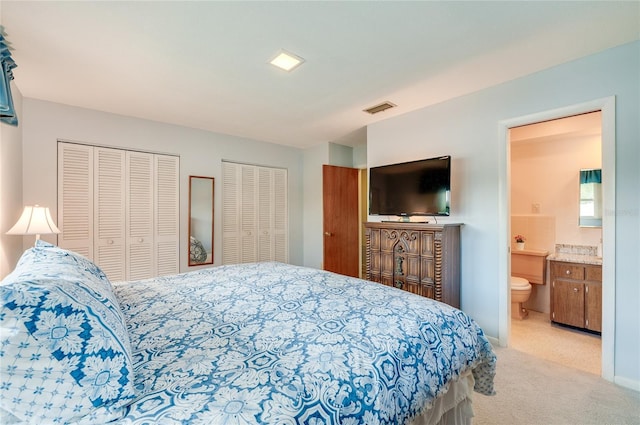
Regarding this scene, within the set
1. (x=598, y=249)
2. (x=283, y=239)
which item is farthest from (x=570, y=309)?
(x=283, y=239)

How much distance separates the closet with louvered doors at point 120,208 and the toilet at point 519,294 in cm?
435

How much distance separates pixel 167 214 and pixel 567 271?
4.91 metres

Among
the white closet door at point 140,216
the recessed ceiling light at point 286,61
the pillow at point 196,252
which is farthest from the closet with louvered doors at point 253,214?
the recessed ceiling light at point 286,61

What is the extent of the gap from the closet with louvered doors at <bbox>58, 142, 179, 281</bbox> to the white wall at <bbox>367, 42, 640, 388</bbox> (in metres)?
2.92

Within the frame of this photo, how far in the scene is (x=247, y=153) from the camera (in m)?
4.47

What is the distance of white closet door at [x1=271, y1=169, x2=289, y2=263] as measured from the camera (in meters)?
4.79

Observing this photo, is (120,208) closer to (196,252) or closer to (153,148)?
(153,148)

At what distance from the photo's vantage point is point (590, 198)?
10.7 feet

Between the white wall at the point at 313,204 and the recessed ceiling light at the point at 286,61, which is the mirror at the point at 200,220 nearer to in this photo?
the white wall at the point at 313,204

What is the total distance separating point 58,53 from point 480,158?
3.74 meters

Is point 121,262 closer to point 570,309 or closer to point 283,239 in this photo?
point 283,239

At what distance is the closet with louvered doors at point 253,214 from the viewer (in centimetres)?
428

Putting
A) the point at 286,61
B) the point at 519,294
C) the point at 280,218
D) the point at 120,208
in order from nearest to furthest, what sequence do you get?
the point at 286,61
the point at 519,294
the point at 120,208
the point at 280,218

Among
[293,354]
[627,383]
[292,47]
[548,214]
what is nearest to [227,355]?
[293,354]
